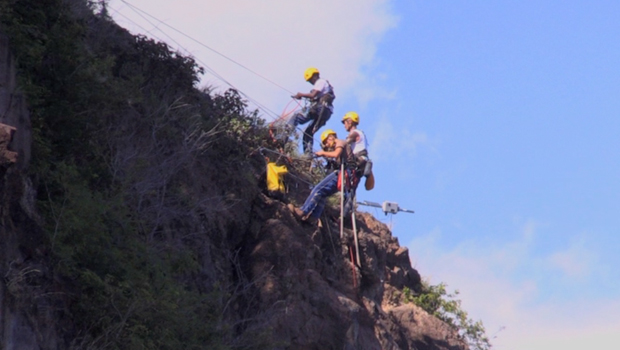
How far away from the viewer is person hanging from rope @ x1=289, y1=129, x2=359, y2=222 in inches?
609

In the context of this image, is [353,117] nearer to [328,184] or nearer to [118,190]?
[328,184]

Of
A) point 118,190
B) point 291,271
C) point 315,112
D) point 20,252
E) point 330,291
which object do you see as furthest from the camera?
point 315,112

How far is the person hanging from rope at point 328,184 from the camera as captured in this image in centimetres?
1547

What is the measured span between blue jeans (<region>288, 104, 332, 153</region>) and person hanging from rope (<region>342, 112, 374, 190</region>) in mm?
1046

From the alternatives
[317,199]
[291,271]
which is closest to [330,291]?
[291,271]

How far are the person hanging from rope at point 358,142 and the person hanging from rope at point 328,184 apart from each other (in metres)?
0.19

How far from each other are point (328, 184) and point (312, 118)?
2.84 meters

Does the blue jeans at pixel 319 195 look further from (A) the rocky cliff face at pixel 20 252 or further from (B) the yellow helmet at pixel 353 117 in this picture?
(A) the rocky cliff face at pixel 20 252

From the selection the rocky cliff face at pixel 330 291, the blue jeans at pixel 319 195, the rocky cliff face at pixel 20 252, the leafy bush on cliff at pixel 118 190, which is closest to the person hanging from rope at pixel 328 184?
the blue jeans at pixel 319 195

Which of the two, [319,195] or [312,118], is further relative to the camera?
[312,118]

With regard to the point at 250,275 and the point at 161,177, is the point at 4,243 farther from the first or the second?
the point at 250,275

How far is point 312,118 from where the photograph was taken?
1812 cm

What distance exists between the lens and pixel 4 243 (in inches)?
367

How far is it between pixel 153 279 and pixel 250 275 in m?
3.42
